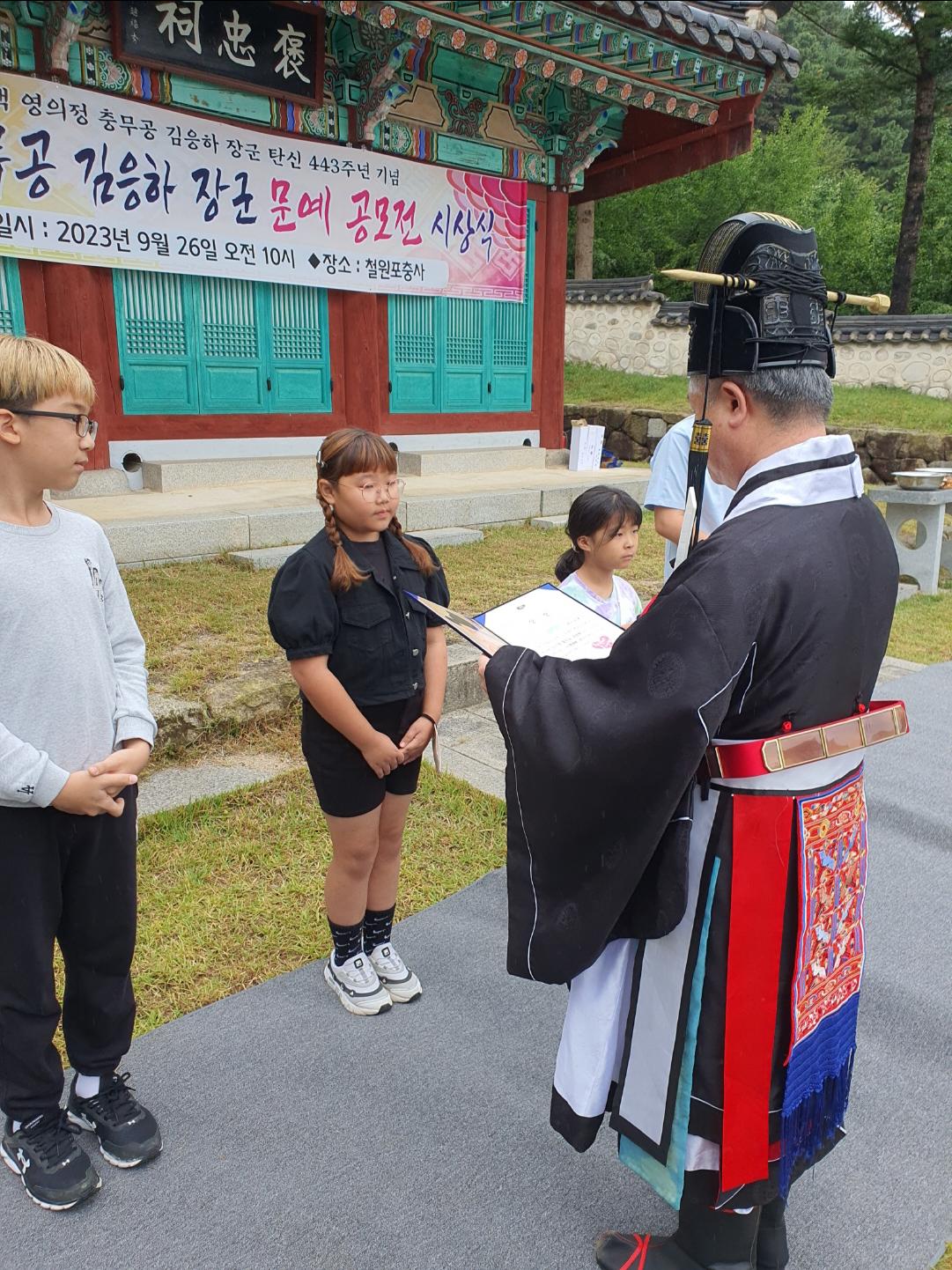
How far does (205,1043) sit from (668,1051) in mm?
1350

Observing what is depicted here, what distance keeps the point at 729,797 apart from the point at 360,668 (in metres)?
1.11

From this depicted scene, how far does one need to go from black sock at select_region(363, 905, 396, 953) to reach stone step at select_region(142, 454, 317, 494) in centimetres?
499

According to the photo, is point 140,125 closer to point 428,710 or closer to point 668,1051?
point 428,710

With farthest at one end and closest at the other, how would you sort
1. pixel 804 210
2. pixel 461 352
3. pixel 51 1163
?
pixel 804 210 → pixel 461 352 → pixel 51 1163

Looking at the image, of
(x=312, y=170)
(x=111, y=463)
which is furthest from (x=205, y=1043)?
(x=312, y=170)

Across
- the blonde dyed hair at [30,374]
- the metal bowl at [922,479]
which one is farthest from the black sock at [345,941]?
the metal bowl at [922,479]

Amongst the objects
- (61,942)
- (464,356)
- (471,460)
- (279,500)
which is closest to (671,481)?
(61,942)

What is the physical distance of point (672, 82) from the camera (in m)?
8.20

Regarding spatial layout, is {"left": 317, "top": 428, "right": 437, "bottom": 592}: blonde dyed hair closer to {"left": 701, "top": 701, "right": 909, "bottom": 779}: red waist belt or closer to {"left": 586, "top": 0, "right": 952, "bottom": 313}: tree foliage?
{"left": 701, "top": 701, "right": 909, "bottom": 779}: red waist belt

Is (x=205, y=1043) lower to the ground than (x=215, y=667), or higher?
lower

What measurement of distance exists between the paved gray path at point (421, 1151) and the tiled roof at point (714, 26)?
282 inches

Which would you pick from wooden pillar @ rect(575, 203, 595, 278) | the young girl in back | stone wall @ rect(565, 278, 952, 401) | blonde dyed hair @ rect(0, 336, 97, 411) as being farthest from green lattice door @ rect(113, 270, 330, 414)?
wooden pillar @ rect(575, 203, 595, 278)

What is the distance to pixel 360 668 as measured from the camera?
232cm

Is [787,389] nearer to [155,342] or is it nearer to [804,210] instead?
[155,342]
